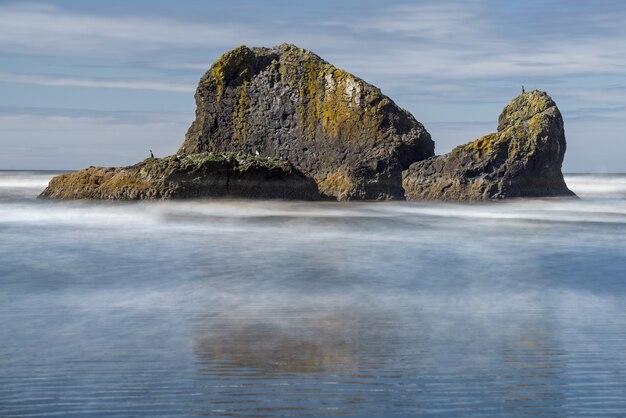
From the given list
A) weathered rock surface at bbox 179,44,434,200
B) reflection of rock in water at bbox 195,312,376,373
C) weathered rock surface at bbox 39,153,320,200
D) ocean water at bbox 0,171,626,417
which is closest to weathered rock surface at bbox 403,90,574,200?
weathered rock surface at bbox 179,44,434,200

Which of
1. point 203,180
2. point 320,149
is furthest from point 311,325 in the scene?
point 320,149

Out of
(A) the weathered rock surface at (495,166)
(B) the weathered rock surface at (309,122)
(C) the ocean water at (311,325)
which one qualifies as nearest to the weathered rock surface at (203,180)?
(B) the weathered rock surface at (309,122)

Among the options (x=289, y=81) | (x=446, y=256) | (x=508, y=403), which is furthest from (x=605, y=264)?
(x=289, y=81)

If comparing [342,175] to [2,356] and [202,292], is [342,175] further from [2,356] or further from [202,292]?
[2,356]

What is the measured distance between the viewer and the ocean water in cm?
407

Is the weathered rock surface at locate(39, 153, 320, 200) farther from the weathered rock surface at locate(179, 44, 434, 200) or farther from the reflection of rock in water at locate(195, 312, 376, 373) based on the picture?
the reflection of rock in water at locate(195, 312, 376, 373)

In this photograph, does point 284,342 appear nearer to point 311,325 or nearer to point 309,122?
point 311,325

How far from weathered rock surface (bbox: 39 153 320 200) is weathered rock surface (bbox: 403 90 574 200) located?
2894 mm

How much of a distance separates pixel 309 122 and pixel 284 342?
16189 mm

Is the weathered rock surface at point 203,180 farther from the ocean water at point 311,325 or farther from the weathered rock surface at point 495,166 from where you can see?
the ocean water at point 311,325

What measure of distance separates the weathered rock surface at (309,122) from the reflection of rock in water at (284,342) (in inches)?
567

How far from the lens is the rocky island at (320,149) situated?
19516 mm

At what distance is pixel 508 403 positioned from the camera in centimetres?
398

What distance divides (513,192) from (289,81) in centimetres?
603
